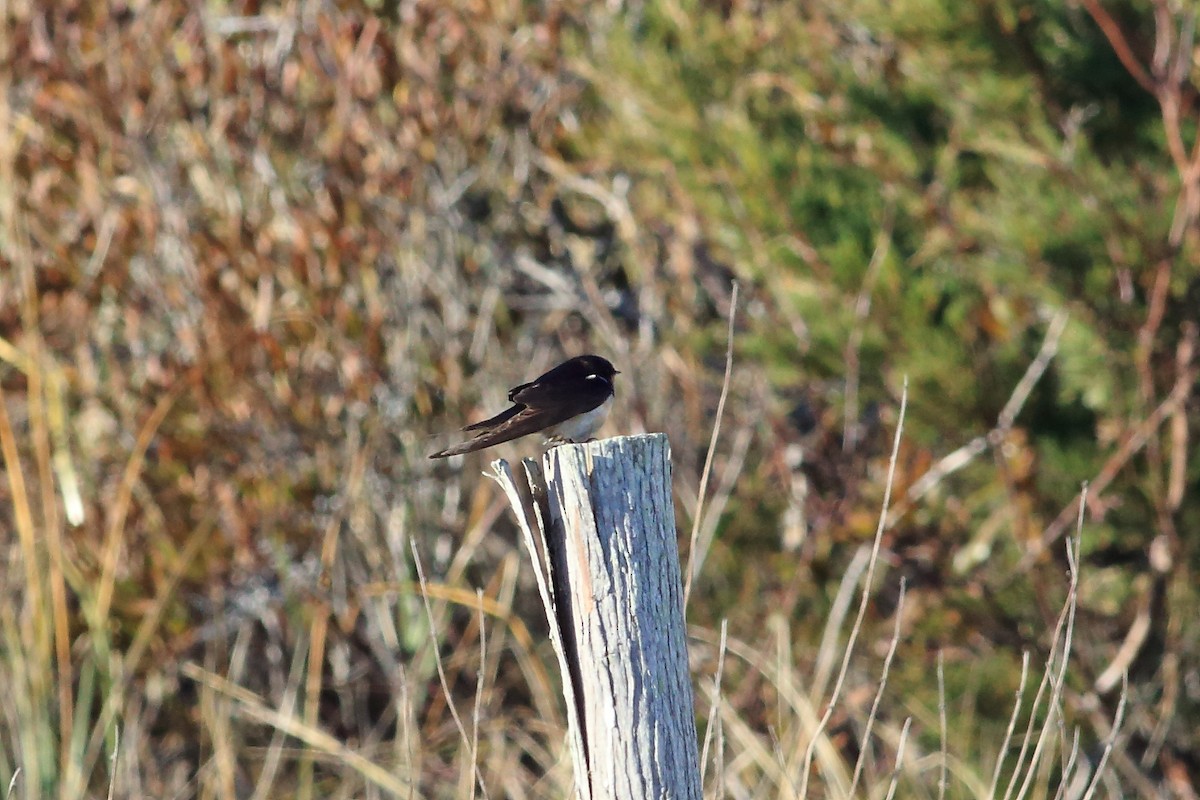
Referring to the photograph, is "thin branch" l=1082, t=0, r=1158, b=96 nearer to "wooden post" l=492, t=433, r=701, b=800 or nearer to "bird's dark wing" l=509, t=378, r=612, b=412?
"bird's dark wing" l=509, t=378, r=612, b=412

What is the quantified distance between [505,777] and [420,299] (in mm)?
1900

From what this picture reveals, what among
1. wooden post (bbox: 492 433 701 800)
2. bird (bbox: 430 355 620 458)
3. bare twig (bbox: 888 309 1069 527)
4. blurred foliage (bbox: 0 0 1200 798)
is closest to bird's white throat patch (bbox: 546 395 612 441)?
bird (bbox: 430 355 620 458)

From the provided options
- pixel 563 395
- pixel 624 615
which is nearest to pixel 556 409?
pixel 563 395

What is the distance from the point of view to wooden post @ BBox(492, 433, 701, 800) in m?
1.95

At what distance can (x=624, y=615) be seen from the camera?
196 centimetres

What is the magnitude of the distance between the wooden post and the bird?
0.80 meters

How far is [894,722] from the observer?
5156 millimetres

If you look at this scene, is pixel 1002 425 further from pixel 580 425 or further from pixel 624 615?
pixel 624 615

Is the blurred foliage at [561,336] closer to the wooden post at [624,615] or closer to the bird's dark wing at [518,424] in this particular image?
the bird's dark wing at [518,424]

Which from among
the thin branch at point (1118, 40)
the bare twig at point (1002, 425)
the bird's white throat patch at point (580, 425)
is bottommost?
the bare twig at point (1002, 425)

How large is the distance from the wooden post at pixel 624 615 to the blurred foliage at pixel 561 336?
93.3 inches

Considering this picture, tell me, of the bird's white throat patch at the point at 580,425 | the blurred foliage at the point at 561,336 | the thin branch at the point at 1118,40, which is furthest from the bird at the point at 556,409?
the thin branch at the point at 1118,40

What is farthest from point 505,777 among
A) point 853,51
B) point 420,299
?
point 853,51

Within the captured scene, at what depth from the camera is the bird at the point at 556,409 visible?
2820mm
